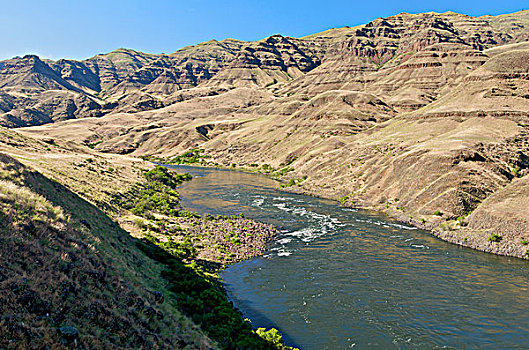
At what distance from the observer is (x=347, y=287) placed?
3447 centimetres

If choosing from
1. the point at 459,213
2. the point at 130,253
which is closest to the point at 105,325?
the point at 130,253

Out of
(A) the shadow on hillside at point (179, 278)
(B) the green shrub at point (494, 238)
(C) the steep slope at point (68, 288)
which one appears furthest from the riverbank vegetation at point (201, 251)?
(B) the green shrub at point (494, 238)

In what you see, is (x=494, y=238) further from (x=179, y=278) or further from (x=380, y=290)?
(x=179, y=278)

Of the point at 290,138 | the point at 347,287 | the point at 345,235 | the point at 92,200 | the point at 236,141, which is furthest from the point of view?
the point at 236,141

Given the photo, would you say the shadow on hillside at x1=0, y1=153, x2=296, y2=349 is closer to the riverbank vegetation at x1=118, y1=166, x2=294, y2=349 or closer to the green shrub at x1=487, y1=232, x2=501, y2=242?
the riverbank vegetation at x1=118, y1=166, x2=294, y2=349

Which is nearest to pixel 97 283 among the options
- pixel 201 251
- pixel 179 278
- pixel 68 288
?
pixel 68 288

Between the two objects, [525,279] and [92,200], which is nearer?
[525,279]

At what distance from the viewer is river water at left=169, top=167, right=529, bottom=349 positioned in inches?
→ 1042

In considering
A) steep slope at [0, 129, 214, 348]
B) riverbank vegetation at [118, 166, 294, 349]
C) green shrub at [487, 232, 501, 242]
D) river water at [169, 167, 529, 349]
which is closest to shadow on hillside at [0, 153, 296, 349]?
riverbank vegetation at [118, 166, 294, 349]

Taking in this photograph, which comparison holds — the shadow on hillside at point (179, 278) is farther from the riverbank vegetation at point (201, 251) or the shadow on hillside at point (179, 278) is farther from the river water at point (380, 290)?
the river water at point (380, 290)

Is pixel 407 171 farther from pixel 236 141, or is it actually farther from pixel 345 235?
pixel 236 141

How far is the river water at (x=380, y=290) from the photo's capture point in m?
26.5

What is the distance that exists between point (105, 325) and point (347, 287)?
26116 mm

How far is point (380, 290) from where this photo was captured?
3372 cm
